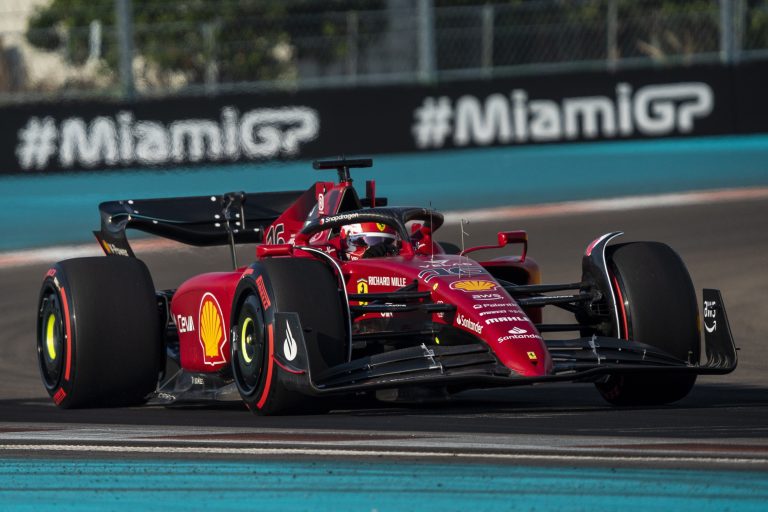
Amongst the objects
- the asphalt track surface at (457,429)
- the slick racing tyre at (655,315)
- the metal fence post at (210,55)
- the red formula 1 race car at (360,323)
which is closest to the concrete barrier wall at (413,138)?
the metal fence post at (210,55)

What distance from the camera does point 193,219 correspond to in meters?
9.79

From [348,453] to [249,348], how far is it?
1.80 metres

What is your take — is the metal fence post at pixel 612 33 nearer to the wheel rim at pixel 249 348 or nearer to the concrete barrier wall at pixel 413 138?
the concrete barrier wall at pixel 413 138

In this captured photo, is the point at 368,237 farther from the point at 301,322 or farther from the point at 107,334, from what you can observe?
the point at 107,334

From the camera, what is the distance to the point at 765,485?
16.8 feet

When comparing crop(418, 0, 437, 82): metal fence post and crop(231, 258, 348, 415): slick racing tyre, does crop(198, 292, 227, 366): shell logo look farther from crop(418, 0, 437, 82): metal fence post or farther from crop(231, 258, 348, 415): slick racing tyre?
crop(418, 0, 437, 82): metal fence post

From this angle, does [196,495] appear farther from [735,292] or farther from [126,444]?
[735,292]

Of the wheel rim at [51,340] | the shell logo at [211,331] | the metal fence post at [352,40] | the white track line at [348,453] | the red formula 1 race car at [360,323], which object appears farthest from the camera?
the metal fence post at [352,40]

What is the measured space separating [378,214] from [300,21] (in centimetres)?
1274

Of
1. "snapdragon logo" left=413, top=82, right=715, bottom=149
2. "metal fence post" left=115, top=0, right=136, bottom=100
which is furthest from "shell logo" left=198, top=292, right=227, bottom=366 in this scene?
"metal fence post" left=115, top=0, right=136, bottom=100

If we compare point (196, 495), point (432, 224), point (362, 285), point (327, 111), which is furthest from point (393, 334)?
point (327, 111)

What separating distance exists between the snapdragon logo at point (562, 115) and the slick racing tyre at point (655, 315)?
11952mm

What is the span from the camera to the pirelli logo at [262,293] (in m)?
7.25

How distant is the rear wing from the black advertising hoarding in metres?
9.43
